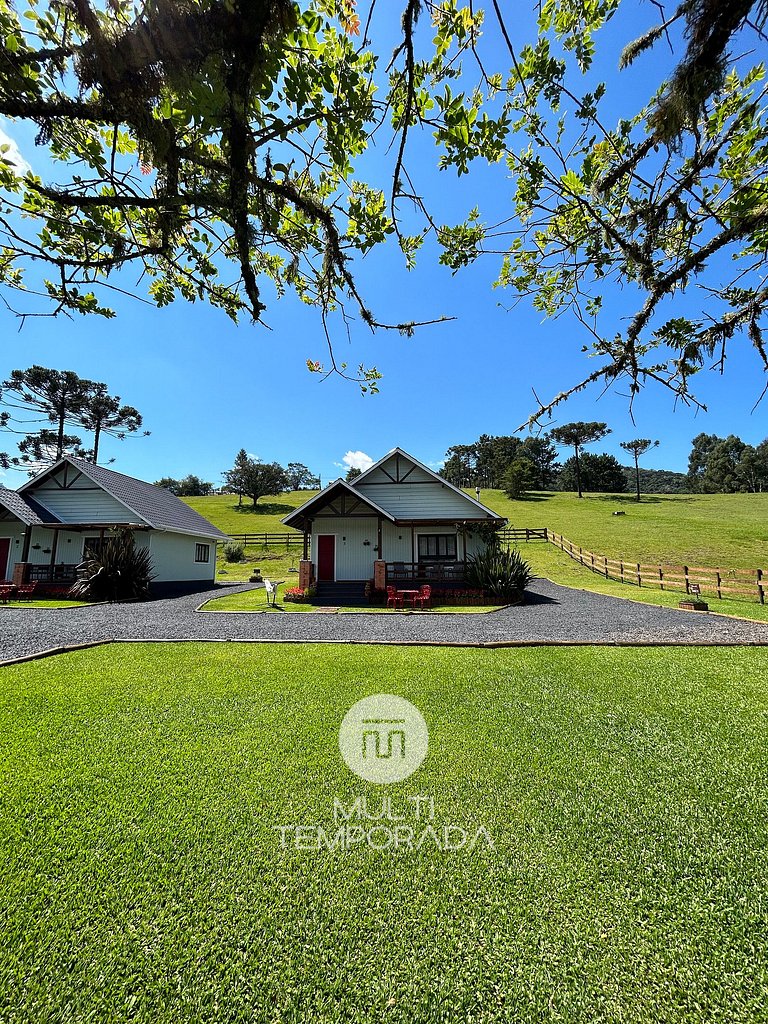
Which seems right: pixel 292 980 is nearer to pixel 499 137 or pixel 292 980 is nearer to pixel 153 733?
pixel 153 733

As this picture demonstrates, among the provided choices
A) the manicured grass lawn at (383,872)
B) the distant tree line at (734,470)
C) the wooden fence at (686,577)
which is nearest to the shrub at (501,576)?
the wooden fence at (686,577)

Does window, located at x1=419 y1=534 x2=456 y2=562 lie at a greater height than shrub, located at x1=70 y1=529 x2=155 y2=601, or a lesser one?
greater

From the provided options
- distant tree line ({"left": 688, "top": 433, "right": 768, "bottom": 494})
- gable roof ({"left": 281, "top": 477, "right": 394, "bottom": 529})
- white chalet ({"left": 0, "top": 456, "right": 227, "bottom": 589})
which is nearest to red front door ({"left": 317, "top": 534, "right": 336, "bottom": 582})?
→ gable roof ({"left": 281, "top": 477, "right": 394, "bottom": 529})

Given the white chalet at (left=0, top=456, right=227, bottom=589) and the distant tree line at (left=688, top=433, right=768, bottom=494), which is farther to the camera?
the distant tree line at (left=688, top=433, right=768, bottom=494)

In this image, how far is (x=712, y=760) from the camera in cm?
356

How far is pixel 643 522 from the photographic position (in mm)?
41094

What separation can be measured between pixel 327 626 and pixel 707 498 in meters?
69.4

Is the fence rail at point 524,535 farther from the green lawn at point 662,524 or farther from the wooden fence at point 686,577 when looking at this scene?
the wooden fence at point 686,577

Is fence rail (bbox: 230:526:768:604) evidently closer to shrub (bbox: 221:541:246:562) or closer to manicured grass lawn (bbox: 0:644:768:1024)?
shrub (bbox: 221:541:246:562)

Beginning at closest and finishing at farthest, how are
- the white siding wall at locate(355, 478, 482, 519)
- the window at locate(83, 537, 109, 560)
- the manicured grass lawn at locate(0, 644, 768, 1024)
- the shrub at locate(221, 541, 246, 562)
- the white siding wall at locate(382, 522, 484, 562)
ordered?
the manicured grass lawn at locate(0, 644, 768, 1024) → the window at locate(83, 537, 109, 560) → the white siding wall at locate(355, 478, 482, 519) → the white siding wall at locate(382, 522, 484, 562) → the shrub at locate(221, 541, 246, 562)

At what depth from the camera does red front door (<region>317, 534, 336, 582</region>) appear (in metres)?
18.6

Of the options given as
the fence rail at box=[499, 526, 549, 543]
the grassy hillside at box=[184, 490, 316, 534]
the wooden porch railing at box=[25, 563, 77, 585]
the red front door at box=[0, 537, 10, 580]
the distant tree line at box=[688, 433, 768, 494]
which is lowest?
the wooden porch railing at box=[25, 563, 77, 585]

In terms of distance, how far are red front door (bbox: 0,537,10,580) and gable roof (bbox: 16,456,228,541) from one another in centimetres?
256

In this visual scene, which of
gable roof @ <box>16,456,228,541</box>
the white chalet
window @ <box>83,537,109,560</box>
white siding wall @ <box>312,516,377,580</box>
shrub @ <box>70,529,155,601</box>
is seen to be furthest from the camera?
gable roof @ <box>16,456,228,541</box>
